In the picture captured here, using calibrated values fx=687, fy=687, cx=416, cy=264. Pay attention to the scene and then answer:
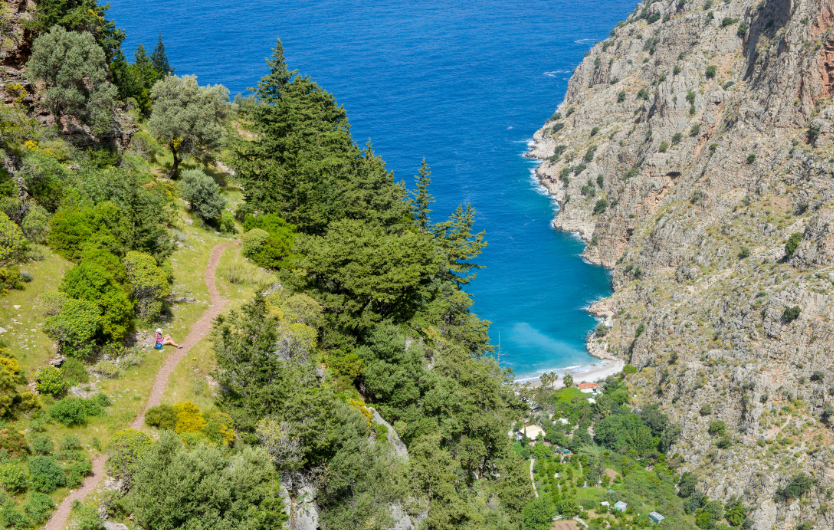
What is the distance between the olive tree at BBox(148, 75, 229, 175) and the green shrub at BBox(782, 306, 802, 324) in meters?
102

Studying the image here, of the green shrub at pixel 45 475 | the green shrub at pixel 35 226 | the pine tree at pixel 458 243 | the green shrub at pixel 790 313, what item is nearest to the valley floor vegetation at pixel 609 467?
the green shrub at pixel 790 313

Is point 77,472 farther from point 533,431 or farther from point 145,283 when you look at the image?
point 533,431

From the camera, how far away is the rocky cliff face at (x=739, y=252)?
118750mm

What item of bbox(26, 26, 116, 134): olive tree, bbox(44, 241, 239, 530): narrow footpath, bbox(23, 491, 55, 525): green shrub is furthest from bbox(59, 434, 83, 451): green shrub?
bbox(26, 26, 116, 134): olive tree

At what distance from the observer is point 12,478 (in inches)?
1312

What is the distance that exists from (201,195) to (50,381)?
34.4 metres

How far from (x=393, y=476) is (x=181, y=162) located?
166 feet

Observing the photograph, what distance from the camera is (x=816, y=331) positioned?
120m

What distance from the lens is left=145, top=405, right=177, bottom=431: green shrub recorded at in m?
41.3

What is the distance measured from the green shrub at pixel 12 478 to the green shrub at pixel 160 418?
796cm

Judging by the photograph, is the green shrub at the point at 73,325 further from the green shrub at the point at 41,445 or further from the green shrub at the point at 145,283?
the green shrub at the point at 41,445

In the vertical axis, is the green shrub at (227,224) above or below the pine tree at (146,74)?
below

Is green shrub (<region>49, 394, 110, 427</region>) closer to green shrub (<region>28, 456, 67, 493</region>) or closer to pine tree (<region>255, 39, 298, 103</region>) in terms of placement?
green shrub (<region>28, 456, 67, 493</region>)

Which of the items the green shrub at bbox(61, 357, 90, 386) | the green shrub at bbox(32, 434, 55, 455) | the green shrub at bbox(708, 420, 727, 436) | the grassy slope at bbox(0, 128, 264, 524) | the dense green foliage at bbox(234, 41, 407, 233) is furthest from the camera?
the green shrub at bbox(708, 420, 727, 436)
